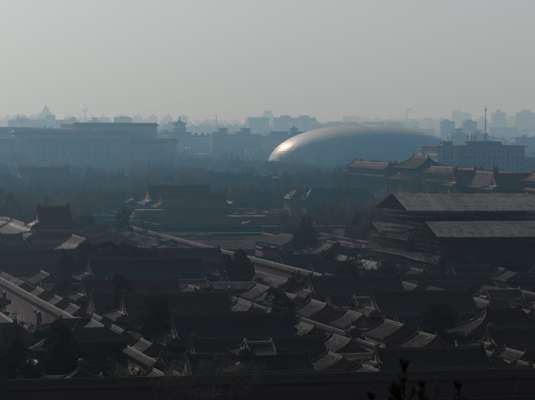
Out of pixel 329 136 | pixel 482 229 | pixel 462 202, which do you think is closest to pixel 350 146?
pixel 329 136

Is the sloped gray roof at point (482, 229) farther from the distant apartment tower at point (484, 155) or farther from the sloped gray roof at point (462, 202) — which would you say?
the distant apartment tower at point (484, 155)

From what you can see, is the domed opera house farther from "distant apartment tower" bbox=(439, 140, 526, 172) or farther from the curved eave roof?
A: "distant apartment tower" bbox=(439, 140, 526, 172)

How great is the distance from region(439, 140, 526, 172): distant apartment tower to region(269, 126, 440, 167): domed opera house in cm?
858

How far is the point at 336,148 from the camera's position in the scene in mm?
100938

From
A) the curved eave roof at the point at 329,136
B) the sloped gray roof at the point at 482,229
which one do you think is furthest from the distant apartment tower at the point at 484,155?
the sloped gray roof at the point at 482,229

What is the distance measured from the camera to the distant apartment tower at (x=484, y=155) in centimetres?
8650

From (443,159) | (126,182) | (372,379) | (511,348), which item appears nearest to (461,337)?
(511,348)

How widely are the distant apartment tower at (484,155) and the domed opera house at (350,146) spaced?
8575 millimetres

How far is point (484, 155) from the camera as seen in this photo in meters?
88.0

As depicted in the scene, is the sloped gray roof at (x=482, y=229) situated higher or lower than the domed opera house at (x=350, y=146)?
higher

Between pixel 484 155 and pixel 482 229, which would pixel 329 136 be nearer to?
pixel 484 155

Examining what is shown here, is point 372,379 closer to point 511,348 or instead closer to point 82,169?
point 511,348

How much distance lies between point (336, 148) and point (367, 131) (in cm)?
262

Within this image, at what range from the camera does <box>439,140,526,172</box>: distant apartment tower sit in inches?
3406
